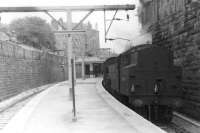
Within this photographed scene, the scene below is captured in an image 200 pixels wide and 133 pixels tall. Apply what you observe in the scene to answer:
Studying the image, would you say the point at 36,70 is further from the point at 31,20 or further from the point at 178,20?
the point at 31,20

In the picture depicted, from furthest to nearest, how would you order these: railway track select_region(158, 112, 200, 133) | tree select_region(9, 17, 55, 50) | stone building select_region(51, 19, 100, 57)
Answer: tree select_region(9, 17, 55, 50) < stone building select_region(51, 19, 100, 57) < railway track select_region(158, 112, 200, 133)

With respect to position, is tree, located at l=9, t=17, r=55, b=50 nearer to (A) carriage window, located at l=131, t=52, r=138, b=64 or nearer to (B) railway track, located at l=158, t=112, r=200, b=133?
(A) carriage window, located at l=131, t=52, r=138, b=64

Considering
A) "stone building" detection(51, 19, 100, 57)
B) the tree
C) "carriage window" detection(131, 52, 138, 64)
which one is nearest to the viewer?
"carriage window" detection(131, 52, 138, 64)

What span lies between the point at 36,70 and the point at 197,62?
951 inches

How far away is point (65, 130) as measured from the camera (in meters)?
8.27

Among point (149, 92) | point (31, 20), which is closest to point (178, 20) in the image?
point (149, 92)

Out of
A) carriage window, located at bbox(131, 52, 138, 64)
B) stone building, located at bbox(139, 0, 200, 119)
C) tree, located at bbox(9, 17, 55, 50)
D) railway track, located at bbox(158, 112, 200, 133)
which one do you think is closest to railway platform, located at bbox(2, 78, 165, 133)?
railway track, located at bbox(158, 112, 200, 133)

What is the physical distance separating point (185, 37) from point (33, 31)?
173 ft

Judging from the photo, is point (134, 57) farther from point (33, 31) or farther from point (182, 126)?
point (33, 31)

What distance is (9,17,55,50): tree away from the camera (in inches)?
2455

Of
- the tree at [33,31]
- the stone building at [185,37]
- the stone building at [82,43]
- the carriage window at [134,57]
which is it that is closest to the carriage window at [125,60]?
the carriage window at [134,57]

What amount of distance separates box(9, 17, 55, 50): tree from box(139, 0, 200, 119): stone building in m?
48.2

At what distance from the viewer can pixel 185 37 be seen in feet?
42.8

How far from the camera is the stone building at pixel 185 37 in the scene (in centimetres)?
1188
